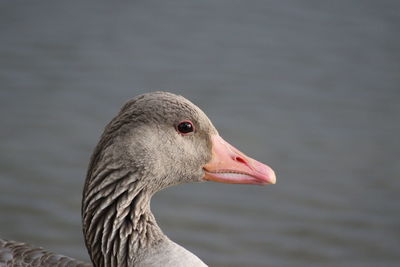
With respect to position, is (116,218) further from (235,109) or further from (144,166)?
(235,109)

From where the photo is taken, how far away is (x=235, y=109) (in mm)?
7336

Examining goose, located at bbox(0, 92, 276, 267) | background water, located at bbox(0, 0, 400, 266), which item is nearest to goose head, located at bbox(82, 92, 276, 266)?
goose, located at bbox(0, 92, 276, 267)

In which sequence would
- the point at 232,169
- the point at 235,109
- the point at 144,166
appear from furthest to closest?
the point at 235,109
the point at 232,169
the point at 144,166

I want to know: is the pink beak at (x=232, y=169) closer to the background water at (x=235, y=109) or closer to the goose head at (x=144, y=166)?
the goose head at (x=144, y=166)

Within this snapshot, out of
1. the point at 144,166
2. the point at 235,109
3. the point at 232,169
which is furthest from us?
the point at 235,109

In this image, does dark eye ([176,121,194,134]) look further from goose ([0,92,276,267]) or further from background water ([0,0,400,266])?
background water ([0,0,400,266])

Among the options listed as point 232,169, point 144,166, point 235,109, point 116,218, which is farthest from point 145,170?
point 235,109

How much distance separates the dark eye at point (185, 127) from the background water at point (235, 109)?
7.71 feet

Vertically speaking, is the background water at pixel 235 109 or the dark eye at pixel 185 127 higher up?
the background water at pixel 235 109

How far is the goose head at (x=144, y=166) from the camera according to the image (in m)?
3.44

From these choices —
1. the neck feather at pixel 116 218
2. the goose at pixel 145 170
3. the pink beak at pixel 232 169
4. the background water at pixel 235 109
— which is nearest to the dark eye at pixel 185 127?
the goose at pixel 145 170

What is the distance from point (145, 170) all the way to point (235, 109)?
13.0 feet

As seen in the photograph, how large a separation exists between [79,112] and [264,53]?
2.65 metres

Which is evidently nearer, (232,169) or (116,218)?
(116,218)
